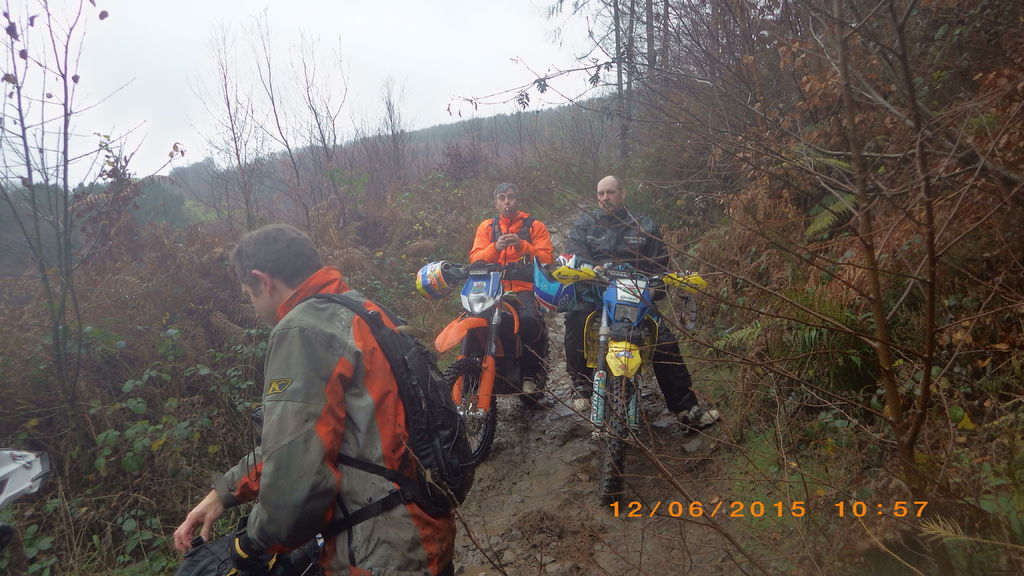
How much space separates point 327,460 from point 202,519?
62 cm

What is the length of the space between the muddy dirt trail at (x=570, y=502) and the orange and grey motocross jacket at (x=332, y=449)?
93 centimetres

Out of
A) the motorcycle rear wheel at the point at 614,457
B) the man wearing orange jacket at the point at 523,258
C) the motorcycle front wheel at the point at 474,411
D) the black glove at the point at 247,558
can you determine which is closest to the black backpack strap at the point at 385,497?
the black glove at the point at 247,558

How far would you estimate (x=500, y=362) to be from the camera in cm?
432

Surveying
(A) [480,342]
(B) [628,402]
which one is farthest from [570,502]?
(A) [480,342]

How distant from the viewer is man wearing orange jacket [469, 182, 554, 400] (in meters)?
4.39

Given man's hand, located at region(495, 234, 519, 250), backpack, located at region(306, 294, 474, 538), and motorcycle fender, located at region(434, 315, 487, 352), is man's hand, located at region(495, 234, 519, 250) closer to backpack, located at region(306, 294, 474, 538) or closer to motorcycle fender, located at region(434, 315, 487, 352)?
motorcycle fender, located at region(434, 315, 487, 352)

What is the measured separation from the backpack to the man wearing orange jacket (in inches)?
88.1

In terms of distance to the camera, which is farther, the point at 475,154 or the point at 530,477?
the point at 475,154

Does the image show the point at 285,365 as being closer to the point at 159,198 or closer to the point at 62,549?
the point at 62,549

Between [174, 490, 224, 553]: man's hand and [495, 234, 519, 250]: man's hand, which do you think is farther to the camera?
[495, 234, 519, 250]: man's hand

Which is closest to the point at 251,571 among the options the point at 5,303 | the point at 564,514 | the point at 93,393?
the point at 564,514

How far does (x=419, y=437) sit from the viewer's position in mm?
1822

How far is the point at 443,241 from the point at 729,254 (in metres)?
5.98

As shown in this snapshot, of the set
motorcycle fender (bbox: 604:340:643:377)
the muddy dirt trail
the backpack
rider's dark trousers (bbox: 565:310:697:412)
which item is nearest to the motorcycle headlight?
rider's dark trousers (bbox: 565:310:697:412)
